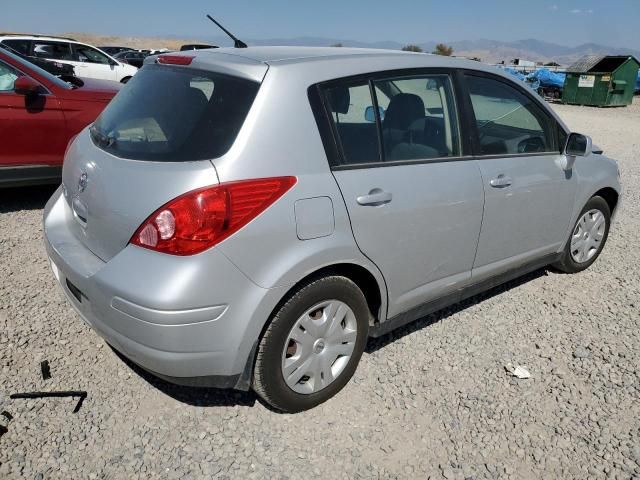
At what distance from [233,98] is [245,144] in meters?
0.27

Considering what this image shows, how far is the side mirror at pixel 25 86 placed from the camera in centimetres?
512

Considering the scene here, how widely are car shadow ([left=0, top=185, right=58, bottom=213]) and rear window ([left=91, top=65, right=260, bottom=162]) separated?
322 centimetres

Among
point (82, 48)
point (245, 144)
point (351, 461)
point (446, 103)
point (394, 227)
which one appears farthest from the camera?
point (82, 48)

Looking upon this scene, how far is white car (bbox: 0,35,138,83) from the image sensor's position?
1272 centimetres

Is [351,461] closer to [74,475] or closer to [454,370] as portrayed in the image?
[454,370]

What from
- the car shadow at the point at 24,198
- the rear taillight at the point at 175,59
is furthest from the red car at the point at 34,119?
the rear taillight at the point at 175,59

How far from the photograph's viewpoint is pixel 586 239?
4.40 m

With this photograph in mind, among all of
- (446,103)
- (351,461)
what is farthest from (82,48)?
(351,461)

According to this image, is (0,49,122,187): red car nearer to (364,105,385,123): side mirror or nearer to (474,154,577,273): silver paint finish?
(364,105,385,123): side mirror

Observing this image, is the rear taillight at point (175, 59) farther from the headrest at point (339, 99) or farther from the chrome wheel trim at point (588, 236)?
the chrome wheel trim at point (588, 236)

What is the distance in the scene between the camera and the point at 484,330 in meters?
3.58

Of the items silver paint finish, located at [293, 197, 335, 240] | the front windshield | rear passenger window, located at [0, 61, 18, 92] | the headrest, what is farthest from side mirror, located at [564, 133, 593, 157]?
rear passenger window, located at [0, 61, 18, 92]

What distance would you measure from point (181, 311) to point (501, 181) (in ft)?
6.92

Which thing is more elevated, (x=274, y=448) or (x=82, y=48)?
(x=82, y=48)
